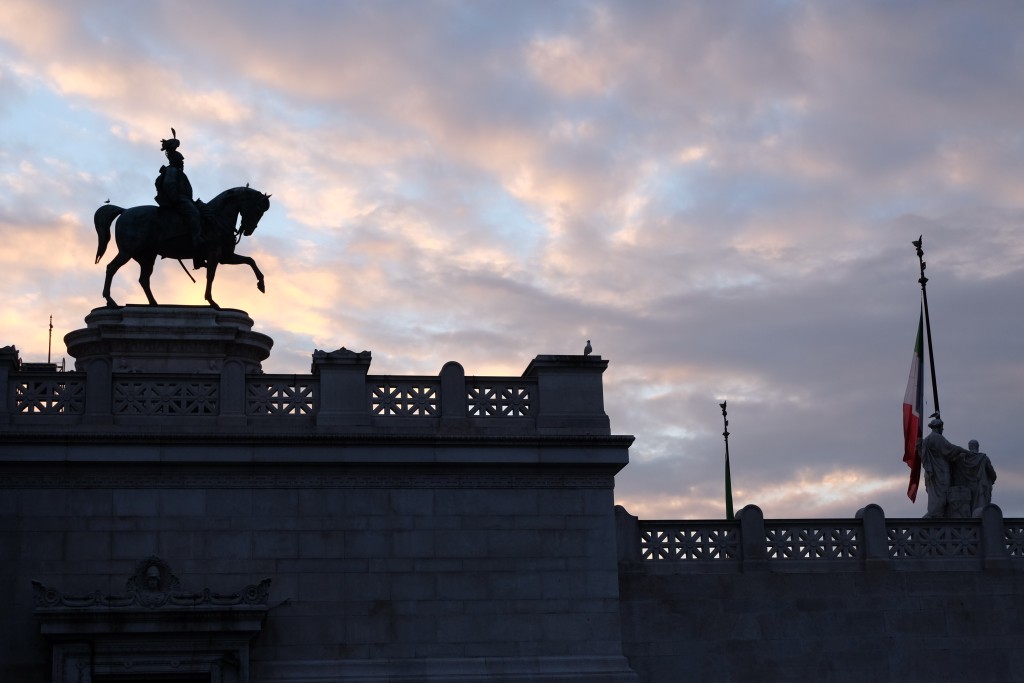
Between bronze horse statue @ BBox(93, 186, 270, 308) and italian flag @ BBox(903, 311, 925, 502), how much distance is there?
14368mm

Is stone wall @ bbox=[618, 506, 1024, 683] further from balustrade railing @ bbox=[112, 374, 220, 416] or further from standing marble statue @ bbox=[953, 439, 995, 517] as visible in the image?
balustrade railing @ bbox=[112, 374, 220, 416]

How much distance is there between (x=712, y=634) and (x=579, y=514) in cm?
340

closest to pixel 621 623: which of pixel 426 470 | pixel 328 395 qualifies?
pixel 426 470

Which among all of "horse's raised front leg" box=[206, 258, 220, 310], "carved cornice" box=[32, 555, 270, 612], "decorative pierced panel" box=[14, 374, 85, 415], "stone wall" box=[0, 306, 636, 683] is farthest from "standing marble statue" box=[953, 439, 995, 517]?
"decorative pierced panel" box=[14, 374, 85, 415]

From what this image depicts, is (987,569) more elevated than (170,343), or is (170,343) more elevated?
(170,343)

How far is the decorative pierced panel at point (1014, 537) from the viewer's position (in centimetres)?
2956

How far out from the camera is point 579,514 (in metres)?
27.1

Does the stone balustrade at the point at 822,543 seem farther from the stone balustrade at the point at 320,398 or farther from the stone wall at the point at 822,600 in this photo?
the stone balustrade at the point at 320,398

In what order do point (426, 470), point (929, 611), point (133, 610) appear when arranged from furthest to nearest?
point (929, 611)
point (426, 470)
point (133, 610)

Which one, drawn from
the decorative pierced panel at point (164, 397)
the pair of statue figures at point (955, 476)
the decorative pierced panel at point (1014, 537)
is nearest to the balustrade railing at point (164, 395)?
the decorative pierced panel at point (164, 397)

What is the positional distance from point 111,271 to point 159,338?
5.23ft

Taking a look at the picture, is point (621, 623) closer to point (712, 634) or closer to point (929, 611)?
point (712, 634)

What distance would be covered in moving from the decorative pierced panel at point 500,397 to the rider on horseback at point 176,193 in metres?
6.60

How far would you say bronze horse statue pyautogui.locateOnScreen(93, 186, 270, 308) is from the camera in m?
30.2
